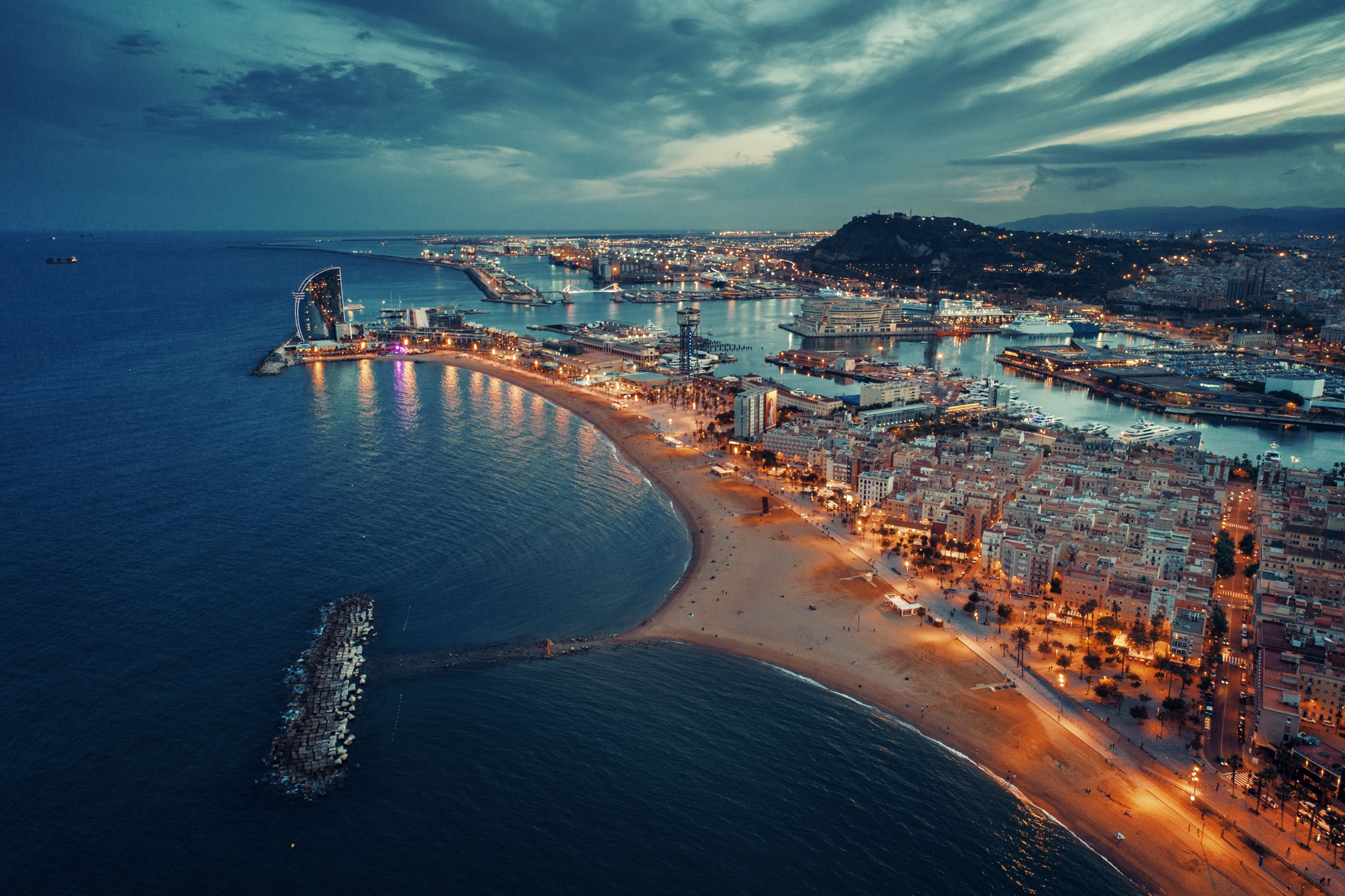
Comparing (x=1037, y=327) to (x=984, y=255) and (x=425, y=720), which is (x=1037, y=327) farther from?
(x=425, y=720)

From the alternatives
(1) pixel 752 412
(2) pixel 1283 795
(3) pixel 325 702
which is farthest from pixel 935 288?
(3) pixel 325 702

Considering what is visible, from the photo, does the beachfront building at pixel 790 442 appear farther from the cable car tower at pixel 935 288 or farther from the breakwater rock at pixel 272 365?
the cable car tower at pixel 935 288

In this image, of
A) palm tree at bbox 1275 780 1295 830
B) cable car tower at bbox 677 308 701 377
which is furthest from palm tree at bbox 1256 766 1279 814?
cable car tower at bbox 677 308 701 377

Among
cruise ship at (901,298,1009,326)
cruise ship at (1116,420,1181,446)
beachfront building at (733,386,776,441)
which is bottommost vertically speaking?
cruise ship at (1116,420,1181,446)

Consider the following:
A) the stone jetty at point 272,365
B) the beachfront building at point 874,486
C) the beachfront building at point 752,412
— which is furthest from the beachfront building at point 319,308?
the beachfront building at point 874,486

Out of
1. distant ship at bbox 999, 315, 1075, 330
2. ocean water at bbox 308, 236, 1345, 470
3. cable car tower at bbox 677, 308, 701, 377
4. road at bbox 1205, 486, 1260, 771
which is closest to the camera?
road at bbox 1205, 486, 1260, 771

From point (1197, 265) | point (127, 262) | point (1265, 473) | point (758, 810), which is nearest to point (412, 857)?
point (758, 810)

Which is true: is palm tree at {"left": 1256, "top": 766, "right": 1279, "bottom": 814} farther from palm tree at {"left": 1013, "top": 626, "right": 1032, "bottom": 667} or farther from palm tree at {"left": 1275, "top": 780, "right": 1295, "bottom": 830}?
palm tree at {"left": 1013, "top": 626, "right": 1032, "bottom": 667}

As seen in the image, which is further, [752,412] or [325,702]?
[752,412]
